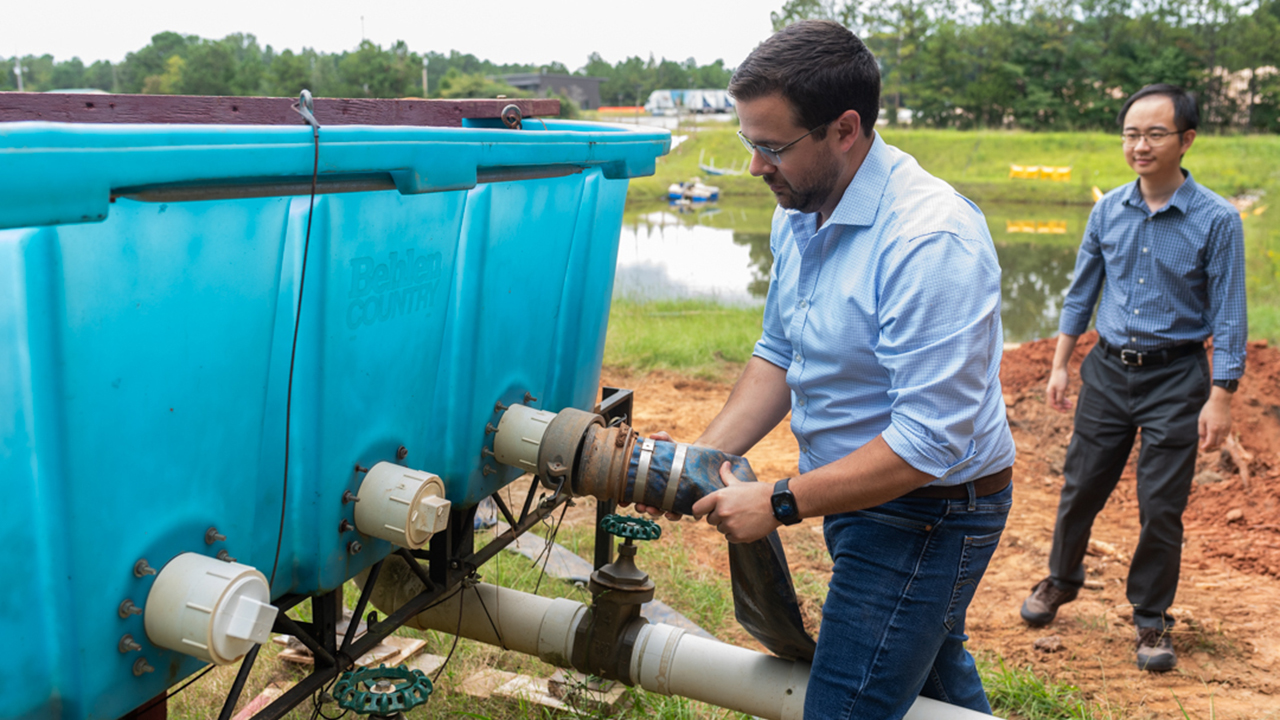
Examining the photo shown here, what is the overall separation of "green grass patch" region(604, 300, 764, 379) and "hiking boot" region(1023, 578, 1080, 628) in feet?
11.5

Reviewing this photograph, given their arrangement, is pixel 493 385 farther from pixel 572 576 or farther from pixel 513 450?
pixel 572 576

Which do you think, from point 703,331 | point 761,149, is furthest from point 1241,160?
point 761,149

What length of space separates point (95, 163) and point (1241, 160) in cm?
3310

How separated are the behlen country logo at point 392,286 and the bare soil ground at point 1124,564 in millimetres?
2094

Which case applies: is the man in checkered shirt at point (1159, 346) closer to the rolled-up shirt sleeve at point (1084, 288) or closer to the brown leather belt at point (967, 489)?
the rolled-up shirt sleeve at point (1084, 288)

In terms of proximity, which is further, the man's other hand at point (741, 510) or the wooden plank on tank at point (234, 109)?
the wooden plank on tank at point (234, 109)

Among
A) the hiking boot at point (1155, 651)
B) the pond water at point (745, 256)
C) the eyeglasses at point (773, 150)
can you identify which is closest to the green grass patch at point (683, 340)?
the pond water at point (745, 256)

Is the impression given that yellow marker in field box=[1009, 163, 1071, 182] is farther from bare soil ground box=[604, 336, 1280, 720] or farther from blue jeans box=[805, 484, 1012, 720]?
blue jeans box=[805, 484, 1012, 720]

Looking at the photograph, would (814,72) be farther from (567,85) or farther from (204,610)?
(567,85)

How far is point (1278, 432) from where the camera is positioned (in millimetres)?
5871

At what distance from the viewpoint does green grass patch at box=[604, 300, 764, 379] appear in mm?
7277

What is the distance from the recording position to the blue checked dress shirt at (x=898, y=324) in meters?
1.69

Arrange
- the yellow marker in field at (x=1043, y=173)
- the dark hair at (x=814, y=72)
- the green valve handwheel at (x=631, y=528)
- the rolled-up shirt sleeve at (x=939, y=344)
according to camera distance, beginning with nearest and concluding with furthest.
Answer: the rolled-up shirt sleeve at (x=939, y=344) → the dark hair at (x=814, y=72) → the green valve handwheel at (x=631, y=528) → the yellow marker in field at (x=1043, y=173)

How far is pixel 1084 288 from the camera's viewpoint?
12.8 feet
